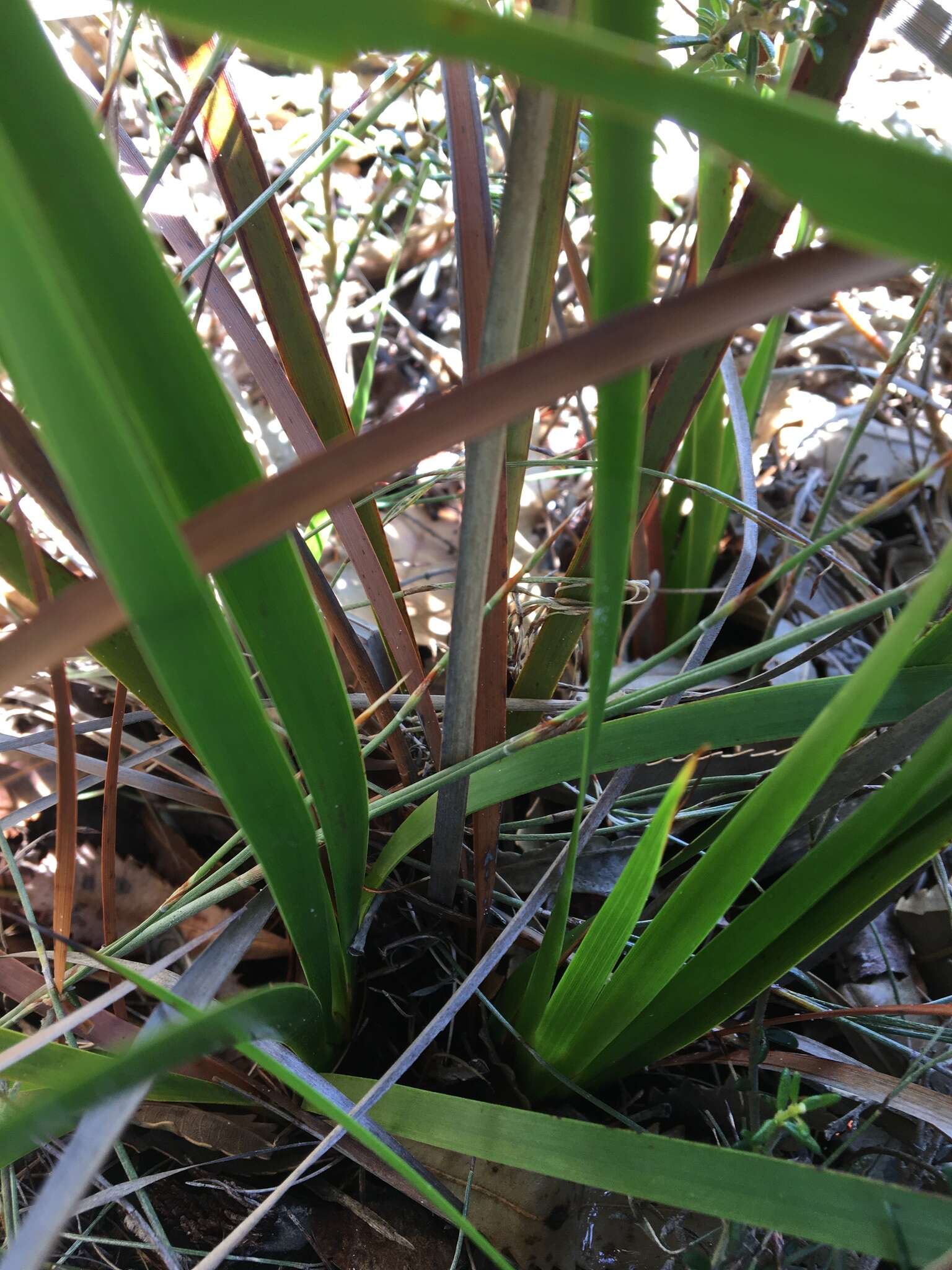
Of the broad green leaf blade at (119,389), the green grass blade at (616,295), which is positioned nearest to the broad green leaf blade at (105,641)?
the broad green leaf blade at (119,389)

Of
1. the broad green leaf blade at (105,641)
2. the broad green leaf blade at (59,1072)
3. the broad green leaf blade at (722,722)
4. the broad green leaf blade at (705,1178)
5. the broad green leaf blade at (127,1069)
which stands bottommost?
the broad green leaf blade at (705,1178)

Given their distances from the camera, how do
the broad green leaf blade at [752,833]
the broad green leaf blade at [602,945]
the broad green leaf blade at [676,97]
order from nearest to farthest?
the broad green leaf blade at [676,97]
the broad green leaf blade at [752,833]
the broad green leaf blade at [602,945]

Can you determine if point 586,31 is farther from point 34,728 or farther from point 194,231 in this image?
point 34,728

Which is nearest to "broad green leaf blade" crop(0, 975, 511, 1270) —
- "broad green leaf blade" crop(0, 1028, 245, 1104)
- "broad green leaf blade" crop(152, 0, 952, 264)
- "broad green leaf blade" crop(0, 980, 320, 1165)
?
"broad green leaf blade" crop(0, 980, 320, 1165)

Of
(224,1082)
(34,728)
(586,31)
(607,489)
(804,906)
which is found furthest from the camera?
(34,728)

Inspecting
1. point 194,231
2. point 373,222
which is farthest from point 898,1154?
point 373,222

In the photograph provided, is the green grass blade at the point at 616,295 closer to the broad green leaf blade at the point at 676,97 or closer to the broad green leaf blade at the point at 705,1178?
the broad green leaf blade at the point at 676,97

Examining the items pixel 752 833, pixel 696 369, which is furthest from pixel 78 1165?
pixel 696 369
